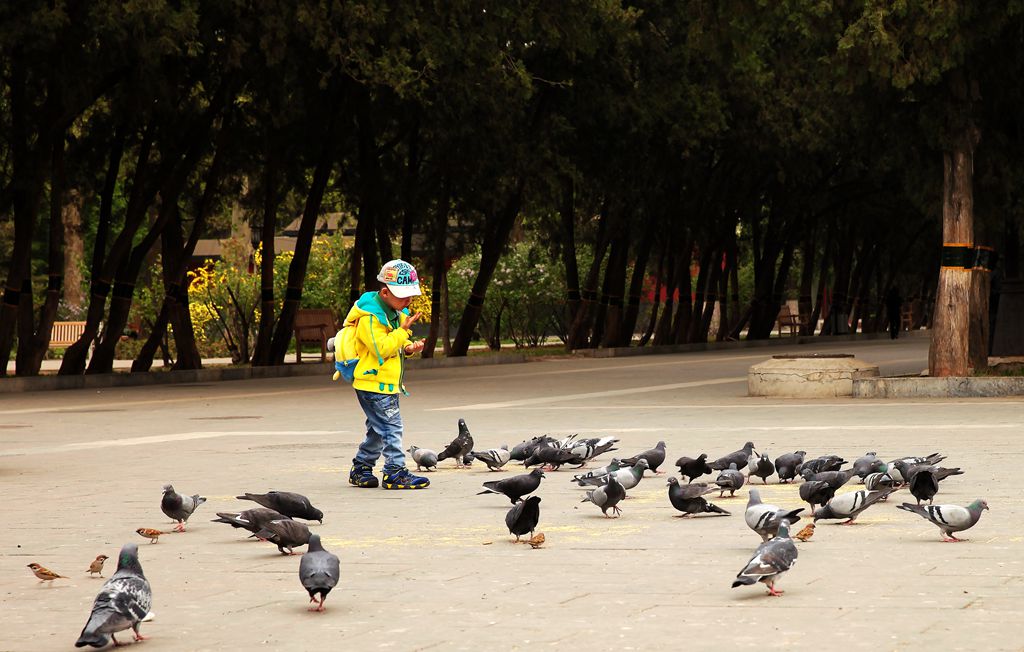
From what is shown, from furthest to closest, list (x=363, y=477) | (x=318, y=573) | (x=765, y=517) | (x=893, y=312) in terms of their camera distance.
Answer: (x=893, y=312) < (x=363, y=477) < (x=765, y=517) < (x=318, y=573)

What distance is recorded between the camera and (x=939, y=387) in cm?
2361

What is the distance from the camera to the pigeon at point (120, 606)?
6.05 m

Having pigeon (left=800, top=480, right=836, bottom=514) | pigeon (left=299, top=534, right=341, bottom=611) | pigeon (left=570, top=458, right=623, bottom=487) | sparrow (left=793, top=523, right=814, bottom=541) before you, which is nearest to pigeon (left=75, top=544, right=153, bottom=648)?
pigeon (left=299, top=534, right=341, bottom=611)

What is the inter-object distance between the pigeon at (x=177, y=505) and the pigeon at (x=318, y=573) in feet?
9.14

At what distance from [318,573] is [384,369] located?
18.4ft

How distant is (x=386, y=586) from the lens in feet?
25.3

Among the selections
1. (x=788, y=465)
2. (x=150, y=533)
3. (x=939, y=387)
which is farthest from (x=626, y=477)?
(x=939, y=387)

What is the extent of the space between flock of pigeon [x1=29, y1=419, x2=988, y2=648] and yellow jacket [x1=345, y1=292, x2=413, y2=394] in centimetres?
109

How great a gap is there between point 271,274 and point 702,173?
15.5 meters

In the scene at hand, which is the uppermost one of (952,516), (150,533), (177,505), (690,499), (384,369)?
(384,369)

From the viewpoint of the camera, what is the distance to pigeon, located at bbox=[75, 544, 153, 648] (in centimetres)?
605

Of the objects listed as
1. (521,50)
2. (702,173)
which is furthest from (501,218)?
(702,173)

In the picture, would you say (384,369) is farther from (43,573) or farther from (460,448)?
(43,573)

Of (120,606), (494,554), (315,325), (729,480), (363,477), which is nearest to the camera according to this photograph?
(120,606)
